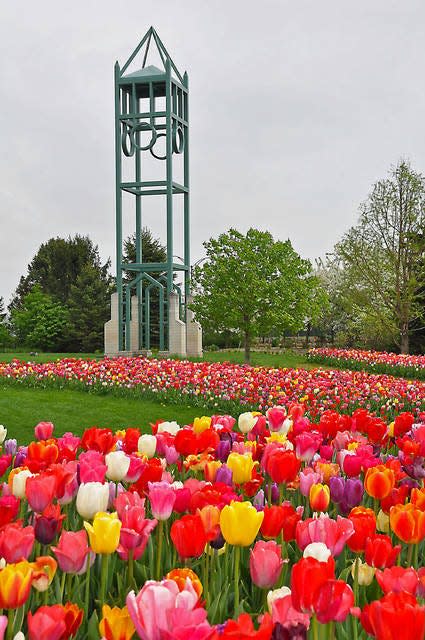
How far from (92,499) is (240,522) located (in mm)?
584

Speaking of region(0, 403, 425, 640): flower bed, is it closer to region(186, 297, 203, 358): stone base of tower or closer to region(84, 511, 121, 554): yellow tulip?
region(84, 511, 121, 554): yellow tulip

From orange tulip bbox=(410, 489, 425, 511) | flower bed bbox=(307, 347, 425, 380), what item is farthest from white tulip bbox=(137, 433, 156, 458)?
flower bed bbox=(307, 347, 425, 380)

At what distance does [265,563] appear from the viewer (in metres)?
1.92

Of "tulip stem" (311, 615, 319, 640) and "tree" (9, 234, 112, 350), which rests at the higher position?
"tree" (9, 234, 112, 350)

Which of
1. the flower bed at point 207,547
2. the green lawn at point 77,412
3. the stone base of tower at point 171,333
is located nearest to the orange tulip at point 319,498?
the flower bed at point 207,547

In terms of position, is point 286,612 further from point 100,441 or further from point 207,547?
point 100,441

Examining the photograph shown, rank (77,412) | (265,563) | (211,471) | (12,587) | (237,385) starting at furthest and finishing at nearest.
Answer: (237,385) → (77,412) → (211,471) → (265,563) → (12,587)

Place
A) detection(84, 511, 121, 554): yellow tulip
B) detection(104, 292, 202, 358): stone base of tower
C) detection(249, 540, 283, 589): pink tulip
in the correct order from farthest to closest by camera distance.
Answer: detection(104, 292, 202, 358): stone base of tower, detection(84, 511, 121, 554): yellow tulip, detection(249, 540, 283, 589): pink tulip

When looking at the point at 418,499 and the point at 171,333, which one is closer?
the point at 418,499

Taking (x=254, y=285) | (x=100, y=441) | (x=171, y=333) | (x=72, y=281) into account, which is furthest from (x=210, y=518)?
(x=72, y=281)

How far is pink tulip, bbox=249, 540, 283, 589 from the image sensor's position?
1.92 m

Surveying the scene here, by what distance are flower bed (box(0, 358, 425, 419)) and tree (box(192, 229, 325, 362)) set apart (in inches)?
301

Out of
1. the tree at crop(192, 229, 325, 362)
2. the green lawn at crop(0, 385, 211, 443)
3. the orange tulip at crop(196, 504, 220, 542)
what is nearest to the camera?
the orange tulip at crop(196, 504, 220, 542)

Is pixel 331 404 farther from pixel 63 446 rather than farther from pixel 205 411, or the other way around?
pixel 63 446
